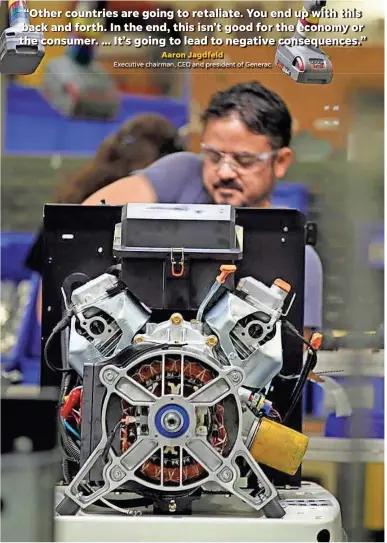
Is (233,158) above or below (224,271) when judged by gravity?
above

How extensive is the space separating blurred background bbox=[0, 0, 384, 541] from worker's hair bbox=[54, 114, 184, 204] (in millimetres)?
26

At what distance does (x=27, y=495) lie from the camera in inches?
61.7

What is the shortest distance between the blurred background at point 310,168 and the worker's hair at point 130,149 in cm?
3

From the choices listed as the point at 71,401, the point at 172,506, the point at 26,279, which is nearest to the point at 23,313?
the point at 26,279

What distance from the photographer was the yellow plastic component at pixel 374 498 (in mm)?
2738

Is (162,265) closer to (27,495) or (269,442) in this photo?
(269,442)

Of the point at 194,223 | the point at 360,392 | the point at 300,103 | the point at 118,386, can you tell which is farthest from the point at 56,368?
the point at 300,103

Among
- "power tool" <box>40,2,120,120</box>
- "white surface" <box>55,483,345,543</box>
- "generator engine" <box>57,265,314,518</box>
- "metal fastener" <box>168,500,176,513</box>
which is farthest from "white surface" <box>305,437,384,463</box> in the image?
"power tool" <box>40,2,120,120</box>

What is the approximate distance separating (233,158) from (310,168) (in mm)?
258

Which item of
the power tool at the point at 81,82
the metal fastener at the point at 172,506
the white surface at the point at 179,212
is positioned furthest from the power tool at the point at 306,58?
the metal fastener at the point at 172,506

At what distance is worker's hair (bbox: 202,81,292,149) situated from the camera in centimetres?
290

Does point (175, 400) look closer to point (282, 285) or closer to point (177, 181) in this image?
point (282, 285)

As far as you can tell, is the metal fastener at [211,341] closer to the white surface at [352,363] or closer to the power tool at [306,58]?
the white surface at [352,363]

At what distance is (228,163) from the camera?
2.94m
